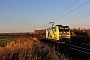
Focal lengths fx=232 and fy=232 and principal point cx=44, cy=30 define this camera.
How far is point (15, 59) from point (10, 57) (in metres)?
0.37

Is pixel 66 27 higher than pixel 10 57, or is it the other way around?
pixel 66 27

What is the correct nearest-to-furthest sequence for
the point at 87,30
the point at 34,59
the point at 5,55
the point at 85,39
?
the point at 34,59, the point at 5,55, the point at 85,39, the point at 87,30

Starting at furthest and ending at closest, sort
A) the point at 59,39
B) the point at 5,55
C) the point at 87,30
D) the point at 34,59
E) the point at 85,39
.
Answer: the point at 87,30 < the point at 85,39 < the point at 59,39 < the point at 5,55 < the point at 34,59

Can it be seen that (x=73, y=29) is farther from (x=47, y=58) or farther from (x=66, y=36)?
(x=47, y=58)

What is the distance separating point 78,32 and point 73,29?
6638mm

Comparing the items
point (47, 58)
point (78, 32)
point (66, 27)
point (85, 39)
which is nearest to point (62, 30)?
point (66, 27)

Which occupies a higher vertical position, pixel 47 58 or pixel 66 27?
pixel 66 27

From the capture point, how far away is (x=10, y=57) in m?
13.0

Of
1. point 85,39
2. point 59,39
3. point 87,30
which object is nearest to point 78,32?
point 87,30

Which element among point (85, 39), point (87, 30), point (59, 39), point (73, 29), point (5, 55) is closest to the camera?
point (5, 55)

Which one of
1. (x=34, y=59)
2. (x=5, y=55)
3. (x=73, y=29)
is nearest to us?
(x=34, y=59)

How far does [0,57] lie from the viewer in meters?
13.0

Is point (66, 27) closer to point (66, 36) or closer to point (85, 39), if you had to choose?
point (66, 36)

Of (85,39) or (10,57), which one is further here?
(85,39)
